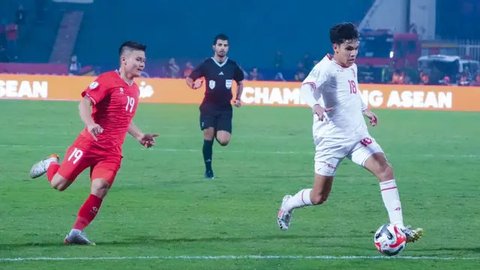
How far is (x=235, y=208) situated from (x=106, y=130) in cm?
340

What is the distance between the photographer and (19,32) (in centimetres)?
5294

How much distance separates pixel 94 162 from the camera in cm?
1105

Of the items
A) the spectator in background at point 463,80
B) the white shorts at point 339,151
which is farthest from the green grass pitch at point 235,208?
the spectator in background at point 463,80

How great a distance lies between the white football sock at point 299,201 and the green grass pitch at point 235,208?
30 centimetres

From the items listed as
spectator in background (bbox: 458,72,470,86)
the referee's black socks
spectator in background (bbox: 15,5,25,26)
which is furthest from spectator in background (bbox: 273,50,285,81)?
the referee's black socks

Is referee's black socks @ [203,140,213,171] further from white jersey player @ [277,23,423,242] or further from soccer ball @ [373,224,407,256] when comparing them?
soccer ball @ [373,224,407,256]

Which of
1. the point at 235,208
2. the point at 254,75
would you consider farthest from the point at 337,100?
the point at 254,75

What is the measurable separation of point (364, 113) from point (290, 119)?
22.1m

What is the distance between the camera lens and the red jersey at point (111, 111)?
10984 millimetres

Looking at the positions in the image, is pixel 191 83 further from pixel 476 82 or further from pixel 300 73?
pixel 476 82

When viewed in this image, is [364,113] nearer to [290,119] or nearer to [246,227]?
[246,227]

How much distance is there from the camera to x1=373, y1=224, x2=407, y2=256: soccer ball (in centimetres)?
998

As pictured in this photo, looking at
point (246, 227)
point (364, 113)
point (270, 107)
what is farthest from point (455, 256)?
point (270, 107)

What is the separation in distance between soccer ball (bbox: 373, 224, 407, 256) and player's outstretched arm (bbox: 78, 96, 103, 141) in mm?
2581
